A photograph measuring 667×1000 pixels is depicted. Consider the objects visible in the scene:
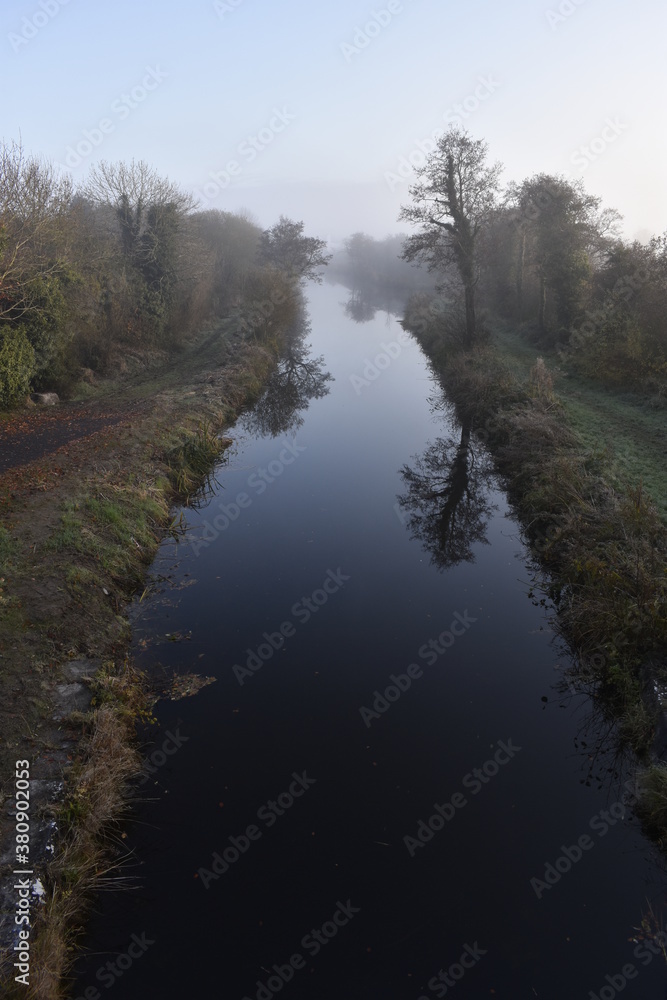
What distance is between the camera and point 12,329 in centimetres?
1658

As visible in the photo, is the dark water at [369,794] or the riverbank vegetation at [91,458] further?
the riverbank vegetation at [91,458]

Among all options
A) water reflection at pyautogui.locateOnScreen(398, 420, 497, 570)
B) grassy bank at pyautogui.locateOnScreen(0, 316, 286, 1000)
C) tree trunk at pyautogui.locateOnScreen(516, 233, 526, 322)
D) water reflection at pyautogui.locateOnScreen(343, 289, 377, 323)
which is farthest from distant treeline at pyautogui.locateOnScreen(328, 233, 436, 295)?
grassy bank at pyautogui.locateOnScreen(0, 316, 286, 1000)

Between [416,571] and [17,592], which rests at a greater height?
[416,571]

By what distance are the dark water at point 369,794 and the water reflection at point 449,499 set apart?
0.17 m

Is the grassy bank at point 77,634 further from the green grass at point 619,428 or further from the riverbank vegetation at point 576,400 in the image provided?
the green grass at point 619,428

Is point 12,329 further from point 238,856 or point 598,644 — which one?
point 598,644

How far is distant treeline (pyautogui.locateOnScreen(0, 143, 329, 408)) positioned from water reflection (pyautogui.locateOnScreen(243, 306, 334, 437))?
2419 mm

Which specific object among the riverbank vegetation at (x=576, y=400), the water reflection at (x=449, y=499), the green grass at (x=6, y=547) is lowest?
the green grass at (x=6, y=547)

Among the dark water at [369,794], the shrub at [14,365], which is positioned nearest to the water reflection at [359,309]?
the shrub at [14,365]

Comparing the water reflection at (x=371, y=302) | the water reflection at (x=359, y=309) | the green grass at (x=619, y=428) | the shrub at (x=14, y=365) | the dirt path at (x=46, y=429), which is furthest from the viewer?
the water reflection at (x=371, y=302)

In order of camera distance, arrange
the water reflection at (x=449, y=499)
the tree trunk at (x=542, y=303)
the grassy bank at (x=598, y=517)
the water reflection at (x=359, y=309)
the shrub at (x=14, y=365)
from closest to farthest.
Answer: the grassy bank at (x=598, y=517)
the water reflection at (x=449, y=499)
the shrub at (x=14, y=365)
the tree trunk at (x=542, y=303)
the water reflection at (x=359, y=309)

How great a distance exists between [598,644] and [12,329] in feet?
57.1

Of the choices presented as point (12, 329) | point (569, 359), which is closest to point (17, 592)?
point (12, 329)

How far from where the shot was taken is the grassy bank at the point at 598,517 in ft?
24.8
